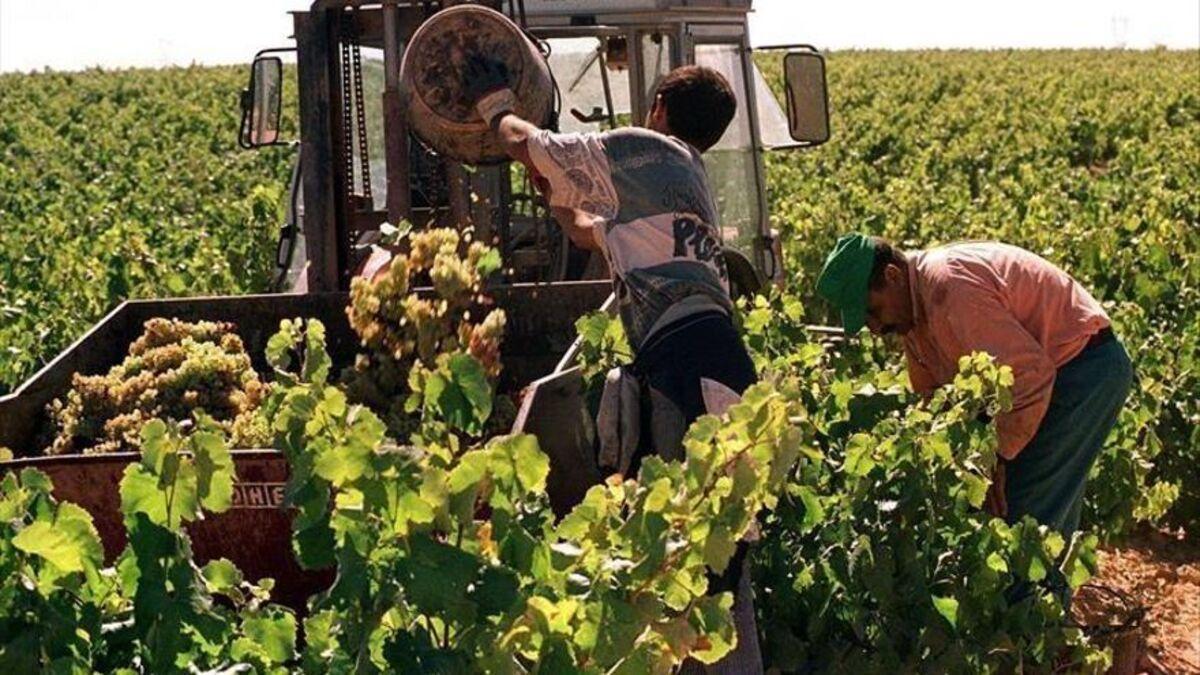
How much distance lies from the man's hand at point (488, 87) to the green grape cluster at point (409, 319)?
41 centimetres

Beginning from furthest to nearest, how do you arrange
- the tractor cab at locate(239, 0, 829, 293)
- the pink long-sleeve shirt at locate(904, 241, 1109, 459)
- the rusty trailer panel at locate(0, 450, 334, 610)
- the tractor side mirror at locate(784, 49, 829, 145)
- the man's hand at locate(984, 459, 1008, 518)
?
the tractor side mirror at locate(784, 49, 829, 145) < the tractor cab at locate(239, 0, 829, 293) < the man's hand at locate(984, 459, 1008, 518) < the pink long-sleeve shirt at locate(904, 241, 1109, 459) < the rusty trailer panel at locate(0, 450, 334, 610)

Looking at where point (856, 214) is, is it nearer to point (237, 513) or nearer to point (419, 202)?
point (419, 202)

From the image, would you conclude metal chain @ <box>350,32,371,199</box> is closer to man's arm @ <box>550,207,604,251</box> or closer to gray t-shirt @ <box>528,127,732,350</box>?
man's arm @ <box>550,207,604,251</box>

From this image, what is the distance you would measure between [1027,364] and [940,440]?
667 mm

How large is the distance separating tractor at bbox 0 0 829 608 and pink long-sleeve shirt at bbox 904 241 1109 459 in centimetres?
109

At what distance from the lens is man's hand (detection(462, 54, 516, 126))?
6.49 m

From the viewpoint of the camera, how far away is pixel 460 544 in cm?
382

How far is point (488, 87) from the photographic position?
21.7 ft

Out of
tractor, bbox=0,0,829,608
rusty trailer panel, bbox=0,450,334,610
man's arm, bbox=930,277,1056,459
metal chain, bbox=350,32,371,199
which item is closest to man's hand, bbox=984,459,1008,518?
man's arm, bbox=930,277,1056,459

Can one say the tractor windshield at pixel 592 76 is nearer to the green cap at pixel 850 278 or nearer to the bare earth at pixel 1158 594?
the bare earth at pixel 1158 594

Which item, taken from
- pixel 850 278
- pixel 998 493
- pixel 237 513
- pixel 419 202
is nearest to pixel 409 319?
pixel 237 513

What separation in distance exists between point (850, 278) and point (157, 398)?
80.0 inches

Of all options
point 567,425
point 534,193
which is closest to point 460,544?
point 567,425

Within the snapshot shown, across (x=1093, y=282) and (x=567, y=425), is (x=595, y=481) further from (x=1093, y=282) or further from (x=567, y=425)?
(x=1093, y=282)
